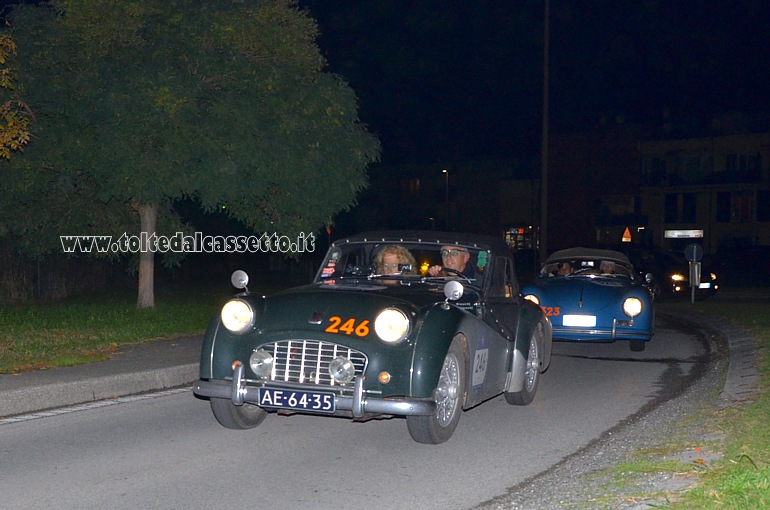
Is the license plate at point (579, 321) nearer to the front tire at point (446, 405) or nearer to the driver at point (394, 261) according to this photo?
the driver at point (394, 261)

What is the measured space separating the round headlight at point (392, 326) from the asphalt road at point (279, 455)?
0.92 m

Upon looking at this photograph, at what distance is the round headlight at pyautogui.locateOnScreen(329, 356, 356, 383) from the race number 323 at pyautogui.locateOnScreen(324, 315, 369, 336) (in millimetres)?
208

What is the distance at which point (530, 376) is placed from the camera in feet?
30.7

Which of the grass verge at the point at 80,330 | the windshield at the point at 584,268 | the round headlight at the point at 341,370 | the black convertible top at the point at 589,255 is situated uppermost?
the black convertible top at the point at 589,255

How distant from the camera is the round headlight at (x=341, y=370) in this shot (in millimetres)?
6719

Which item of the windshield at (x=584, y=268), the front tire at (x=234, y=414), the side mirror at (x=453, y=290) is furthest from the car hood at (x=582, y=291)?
the front tire at (x=234, y=414)

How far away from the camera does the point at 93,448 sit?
721 centimetres

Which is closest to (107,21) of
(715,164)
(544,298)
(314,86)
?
(314,86)

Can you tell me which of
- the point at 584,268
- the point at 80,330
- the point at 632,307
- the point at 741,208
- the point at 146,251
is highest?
the point at 741,208

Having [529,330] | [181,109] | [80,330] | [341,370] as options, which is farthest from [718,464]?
[181,109]

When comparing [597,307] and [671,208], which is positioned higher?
[671,208]

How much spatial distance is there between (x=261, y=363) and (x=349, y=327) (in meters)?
0.74

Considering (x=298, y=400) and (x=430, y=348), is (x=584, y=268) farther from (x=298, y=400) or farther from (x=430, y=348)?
(x=298, y=400)

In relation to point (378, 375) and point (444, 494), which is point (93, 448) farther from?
point (444, 494)
